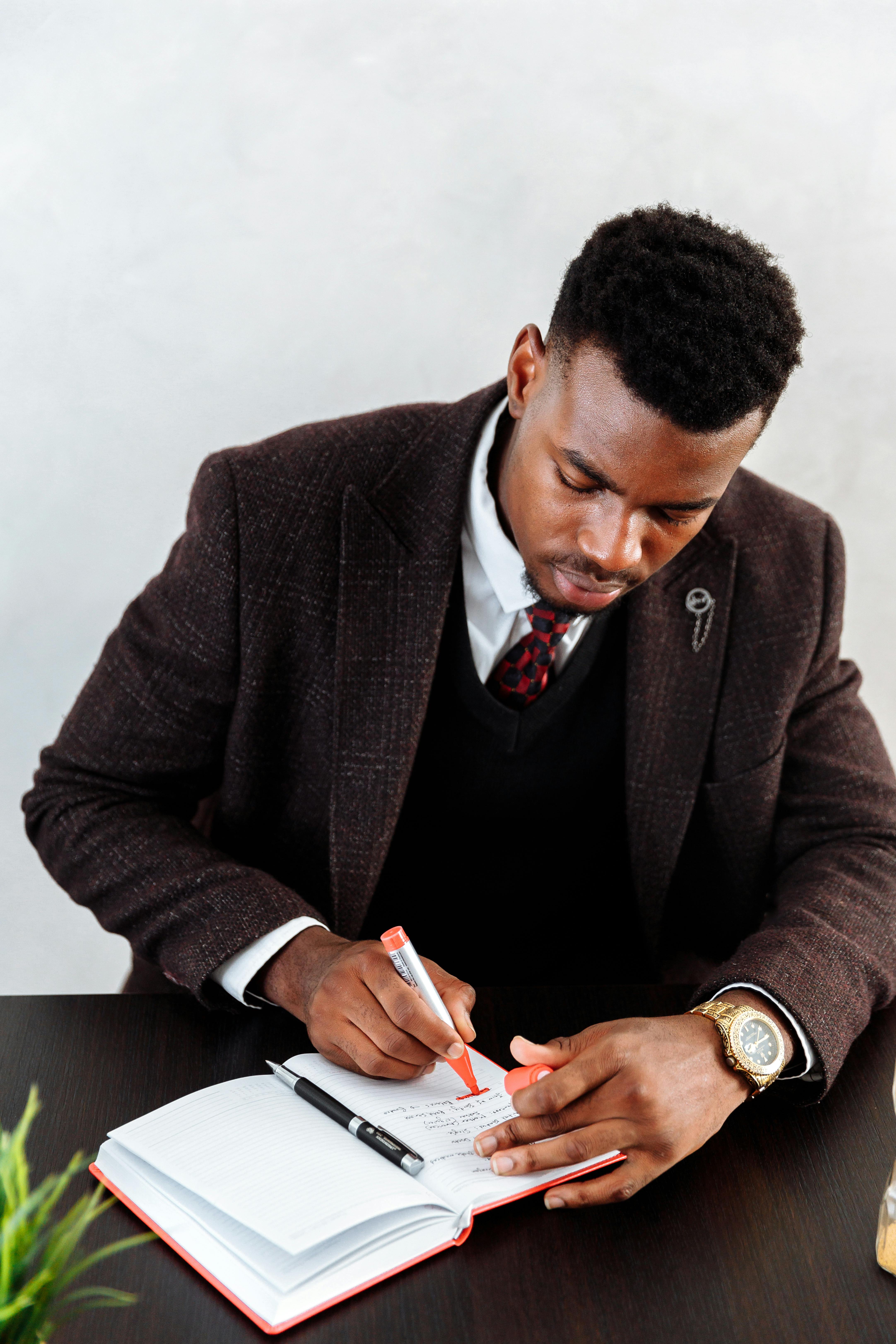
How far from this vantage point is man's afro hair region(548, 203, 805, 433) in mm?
1172

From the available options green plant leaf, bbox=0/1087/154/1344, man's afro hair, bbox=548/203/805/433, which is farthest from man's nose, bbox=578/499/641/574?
green plant leaf, bbox=0/1087/154/1344

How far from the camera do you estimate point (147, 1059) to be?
3.59ft

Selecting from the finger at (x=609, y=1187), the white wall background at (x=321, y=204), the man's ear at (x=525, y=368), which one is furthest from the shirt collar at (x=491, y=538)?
the finger at (x=609, y=1187)

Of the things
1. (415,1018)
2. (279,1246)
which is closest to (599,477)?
(415,1018)

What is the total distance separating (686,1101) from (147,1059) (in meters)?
0.51

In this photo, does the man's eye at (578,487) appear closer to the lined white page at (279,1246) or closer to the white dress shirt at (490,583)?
the white dress shirt at (490,583)

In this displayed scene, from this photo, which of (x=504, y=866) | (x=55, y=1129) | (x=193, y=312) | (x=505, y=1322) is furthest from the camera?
(x=193, y=312)

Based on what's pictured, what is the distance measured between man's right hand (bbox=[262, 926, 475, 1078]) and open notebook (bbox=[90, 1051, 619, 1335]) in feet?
0.11

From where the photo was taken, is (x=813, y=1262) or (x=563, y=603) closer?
(x=813, y=1262)

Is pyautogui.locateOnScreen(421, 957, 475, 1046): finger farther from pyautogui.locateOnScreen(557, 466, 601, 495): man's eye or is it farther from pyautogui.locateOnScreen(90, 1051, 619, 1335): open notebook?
pyautogui.locateOnScreen(557, 466, 601, 495): man's eye

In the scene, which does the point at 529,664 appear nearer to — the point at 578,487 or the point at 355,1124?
the point at 578,487

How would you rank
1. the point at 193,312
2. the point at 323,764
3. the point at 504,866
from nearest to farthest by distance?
1. the point at 323,764
2. the point at 504,866
3. the point at 193,312

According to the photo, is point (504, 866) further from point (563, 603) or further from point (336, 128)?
point (336, 128)

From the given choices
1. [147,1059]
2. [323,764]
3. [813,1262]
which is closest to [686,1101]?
[813,1262]
